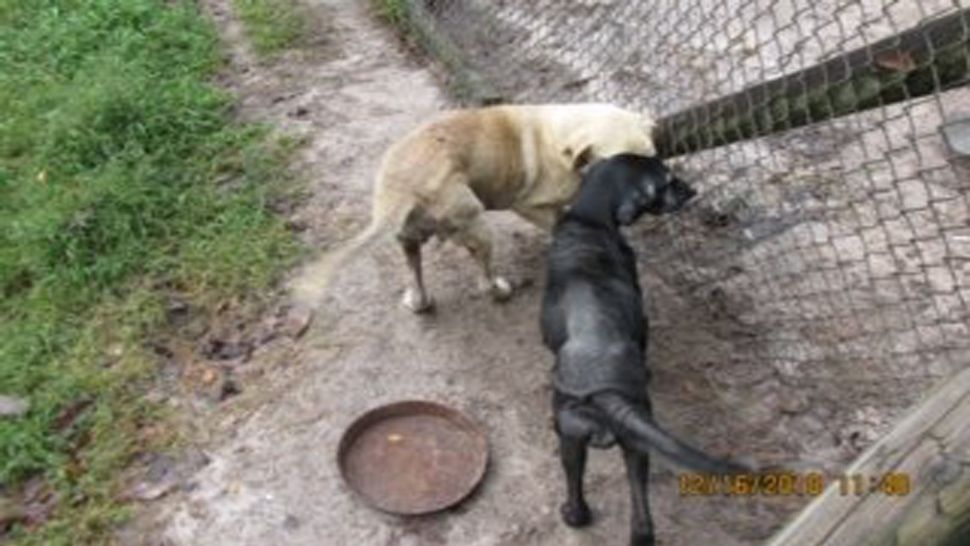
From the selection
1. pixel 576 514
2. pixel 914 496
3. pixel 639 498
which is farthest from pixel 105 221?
pixel 914 496

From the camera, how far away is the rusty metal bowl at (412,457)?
13.0 ft

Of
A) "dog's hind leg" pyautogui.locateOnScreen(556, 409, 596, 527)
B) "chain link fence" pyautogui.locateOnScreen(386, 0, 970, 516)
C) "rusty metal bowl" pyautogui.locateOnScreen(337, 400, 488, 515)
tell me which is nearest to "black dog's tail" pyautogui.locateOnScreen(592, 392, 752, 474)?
"dog's hind leg" pyautogui.locateOnScreen(556, 409, 596, 527)

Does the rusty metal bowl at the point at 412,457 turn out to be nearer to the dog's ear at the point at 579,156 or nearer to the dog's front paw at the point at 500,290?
the dog's front paw at the point at 500,290

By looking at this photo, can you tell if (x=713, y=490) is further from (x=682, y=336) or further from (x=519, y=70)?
(x=519, y=70)

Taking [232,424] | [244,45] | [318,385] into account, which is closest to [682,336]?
[318,385]

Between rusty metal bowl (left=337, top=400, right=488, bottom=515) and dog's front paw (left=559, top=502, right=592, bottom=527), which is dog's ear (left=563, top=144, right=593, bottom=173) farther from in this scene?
dog's front paw (left=559, top=502, right=592, bottom=527)

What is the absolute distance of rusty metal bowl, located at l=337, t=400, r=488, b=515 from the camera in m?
3.96

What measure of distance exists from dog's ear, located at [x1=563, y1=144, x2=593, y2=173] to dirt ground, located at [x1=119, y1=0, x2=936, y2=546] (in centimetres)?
68

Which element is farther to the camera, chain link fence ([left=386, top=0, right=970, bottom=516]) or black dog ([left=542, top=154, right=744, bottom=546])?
chain link fence ([left=386, top=0, right=970, bottom=516])

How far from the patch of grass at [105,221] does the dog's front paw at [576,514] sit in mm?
1678

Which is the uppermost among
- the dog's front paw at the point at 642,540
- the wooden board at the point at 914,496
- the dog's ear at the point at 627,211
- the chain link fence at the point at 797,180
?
the wooden board at the point at 914,496

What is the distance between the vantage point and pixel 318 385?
445cm
